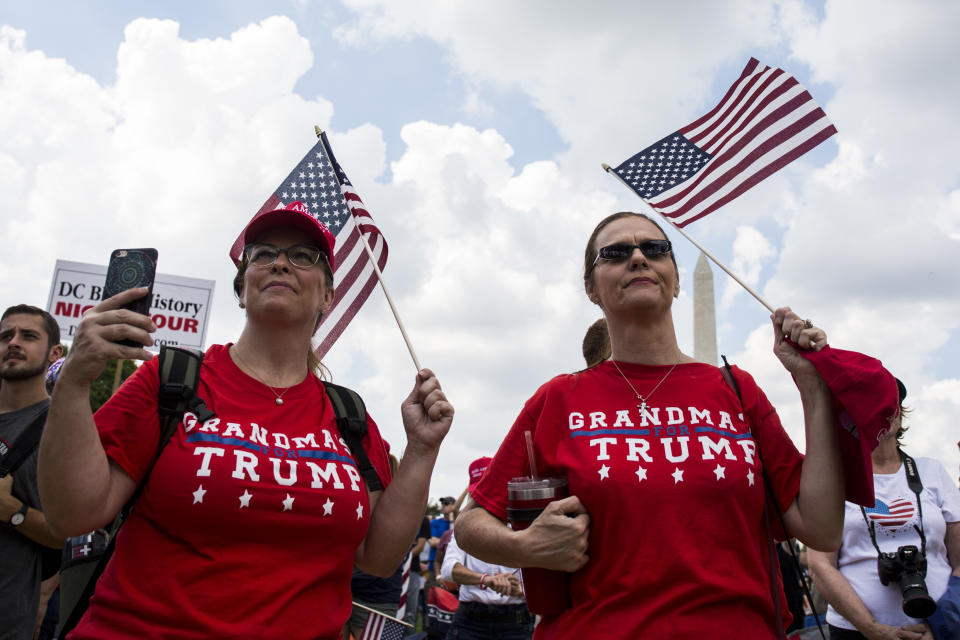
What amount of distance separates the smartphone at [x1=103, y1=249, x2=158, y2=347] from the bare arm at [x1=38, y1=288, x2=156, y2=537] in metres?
0.04

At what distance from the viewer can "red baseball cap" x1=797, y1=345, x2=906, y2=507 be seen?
7.95 feet

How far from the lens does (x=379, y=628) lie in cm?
501

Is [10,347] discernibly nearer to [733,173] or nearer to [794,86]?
[733,173]

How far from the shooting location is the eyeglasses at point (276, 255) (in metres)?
2.95

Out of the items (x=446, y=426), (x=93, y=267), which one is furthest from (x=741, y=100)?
(x=93, y=267)

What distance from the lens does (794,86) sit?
4.39 m

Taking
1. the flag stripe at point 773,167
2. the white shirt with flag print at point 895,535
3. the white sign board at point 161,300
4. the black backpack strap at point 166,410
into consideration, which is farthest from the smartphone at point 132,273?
the white sign board at point 161,300

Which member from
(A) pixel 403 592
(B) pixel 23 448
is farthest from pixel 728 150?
(A) pixel 403 592

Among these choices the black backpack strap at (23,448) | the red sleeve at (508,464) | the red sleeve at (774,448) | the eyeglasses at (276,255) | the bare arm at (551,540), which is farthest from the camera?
the black backpack strap at (23,448)

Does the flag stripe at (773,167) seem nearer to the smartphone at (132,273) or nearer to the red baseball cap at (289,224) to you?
the red baseball cap at (289,224)

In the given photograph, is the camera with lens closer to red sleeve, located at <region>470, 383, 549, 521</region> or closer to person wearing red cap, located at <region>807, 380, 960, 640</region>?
person wearing red cap, located at <region>807, 380, 960, 640</region>

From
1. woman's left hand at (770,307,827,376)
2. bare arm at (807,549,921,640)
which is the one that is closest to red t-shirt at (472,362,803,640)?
woman's left hand at (770,307,827,376)

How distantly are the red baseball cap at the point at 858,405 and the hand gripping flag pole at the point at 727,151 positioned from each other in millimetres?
1719

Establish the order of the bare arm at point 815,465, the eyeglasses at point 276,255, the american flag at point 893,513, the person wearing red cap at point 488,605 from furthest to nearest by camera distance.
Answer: the person wearing red cap at point 488,605 < the american flag at point 893,513 < the eyeglasses at point 276,255 < the bare arm at point 815,465
